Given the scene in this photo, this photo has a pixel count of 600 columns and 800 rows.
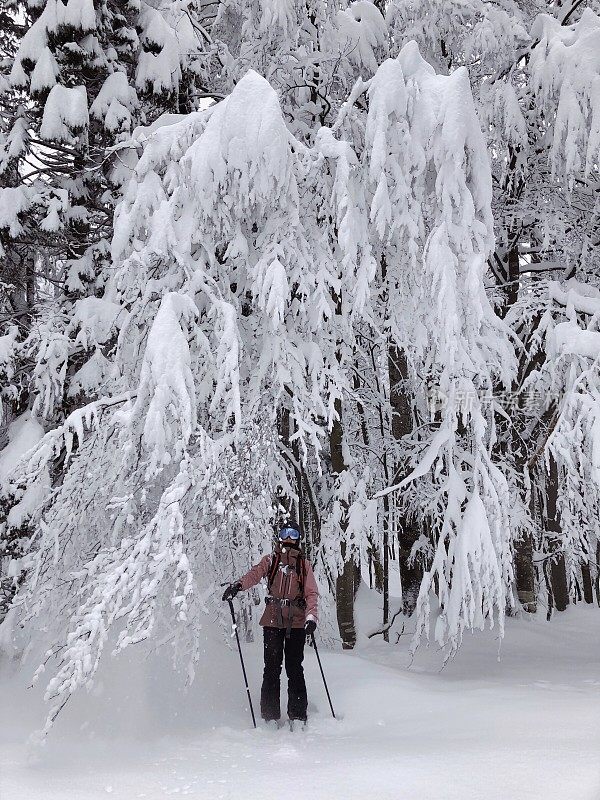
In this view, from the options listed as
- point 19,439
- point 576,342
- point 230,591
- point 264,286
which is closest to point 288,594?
point 230,591

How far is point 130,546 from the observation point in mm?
5094

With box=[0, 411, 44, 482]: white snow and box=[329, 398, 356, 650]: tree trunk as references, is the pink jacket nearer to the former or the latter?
box=[329, 398, 356, 650]: tree trunk

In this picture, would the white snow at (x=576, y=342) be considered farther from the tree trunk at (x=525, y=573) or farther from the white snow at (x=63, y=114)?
the white snow at (x=63, y=114)

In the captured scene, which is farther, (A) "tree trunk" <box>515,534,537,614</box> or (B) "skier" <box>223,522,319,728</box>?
(A) "tree trunk" <box>515,534,537,614</box>

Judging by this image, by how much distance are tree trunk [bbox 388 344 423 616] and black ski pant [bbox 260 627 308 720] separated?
10.5 ft

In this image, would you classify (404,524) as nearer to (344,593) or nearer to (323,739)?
(344,593)

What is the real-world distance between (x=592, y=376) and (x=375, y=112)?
304 cm

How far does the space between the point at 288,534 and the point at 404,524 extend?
400 centimetres

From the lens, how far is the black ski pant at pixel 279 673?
545 centimetres

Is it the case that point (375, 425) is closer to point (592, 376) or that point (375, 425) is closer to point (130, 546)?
point (592, 376)

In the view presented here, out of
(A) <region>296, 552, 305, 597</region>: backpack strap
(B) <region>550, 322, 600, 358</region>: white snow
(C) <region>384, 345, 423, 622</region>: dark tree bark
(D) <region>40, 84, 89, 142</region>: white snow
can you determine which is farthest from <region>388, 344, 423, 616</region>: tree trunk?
(D) <region>40, 84, 89, 142</region>: white snow

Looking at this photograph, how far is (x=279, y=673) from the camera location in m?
5.63

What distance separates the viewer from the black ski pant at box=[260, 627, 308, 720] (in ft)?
17.9

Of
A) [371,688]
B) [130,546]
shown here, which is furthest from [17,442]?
[371,688]
